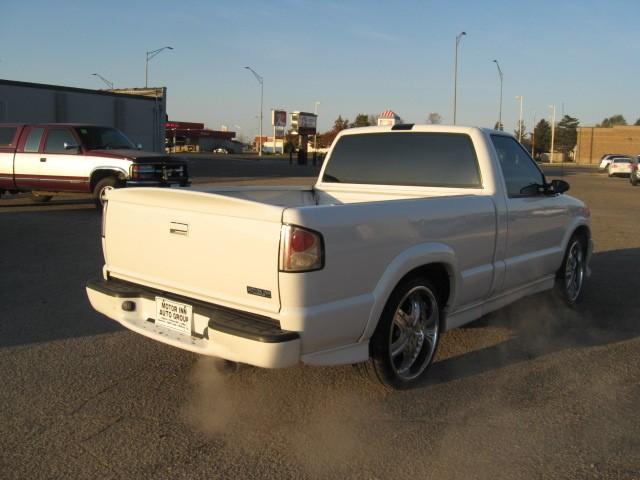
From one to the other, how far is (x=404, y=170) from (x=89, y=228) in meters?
7.95

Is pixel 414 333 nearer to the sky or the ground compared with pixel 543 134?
nearer to the ground

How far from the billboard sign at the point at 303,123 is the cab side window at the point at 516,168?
76611 mm

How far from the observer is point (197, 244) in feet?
12.7

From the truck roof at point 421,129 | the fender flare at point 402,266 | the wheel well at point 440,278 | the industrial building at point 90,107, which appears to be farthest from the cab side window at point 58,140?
the industrial building at point 90,107

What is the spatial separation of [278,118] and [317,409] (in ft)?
322

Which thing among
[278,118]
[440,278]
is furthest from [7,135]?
[278,118]

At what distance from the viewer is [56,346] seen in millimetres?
5113

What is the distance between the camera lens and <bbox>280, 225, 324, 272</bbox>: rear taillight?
3438 millimetres

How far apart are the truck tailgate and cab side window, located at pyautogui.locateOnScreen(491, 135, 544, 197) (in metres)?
2.61

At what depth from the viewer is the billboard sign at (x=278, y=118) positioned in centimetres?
9856

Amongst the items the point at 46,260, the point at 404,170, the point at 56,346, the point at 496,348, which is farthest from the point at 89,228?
the point at 496,348

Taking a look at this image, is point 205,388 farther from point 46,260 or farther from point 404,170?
point 46,260

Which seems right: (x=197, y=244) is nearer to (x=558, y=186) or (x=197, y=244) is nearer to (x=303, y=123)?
(x=558, y=186)

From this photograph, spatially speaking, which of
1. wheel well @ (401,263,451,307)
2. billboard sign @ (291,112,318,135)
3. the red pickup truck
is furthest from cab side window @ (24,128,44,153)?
billboard sign @ (291,112,318,135)
